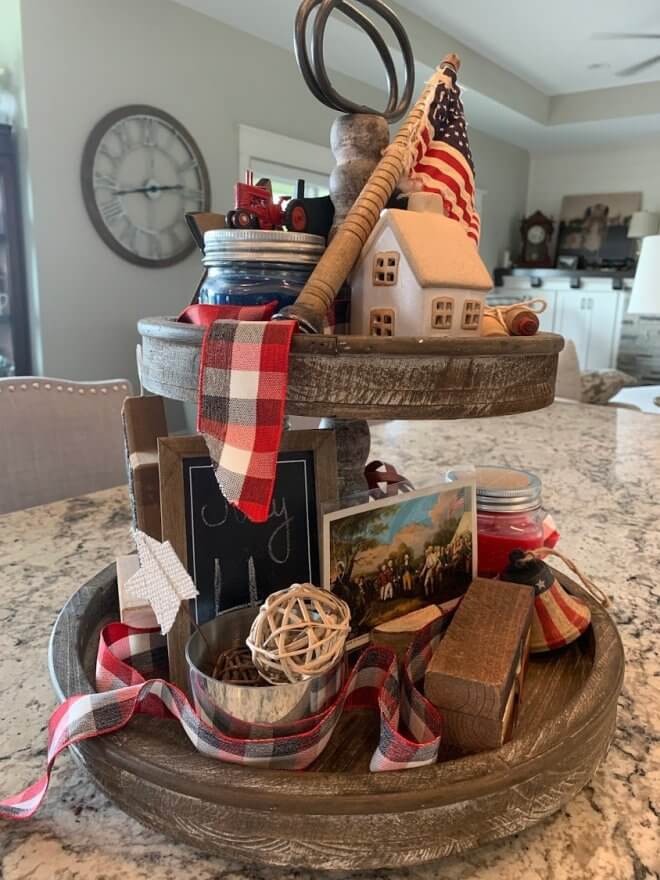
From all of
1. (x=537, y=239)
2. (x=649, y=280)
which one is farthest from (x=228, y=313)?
(x=537, y=239)

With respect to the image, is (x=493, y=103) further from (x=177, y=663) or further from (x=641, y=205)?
(x=177, y=663)

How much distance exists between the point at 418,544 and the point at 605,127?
5.48 m

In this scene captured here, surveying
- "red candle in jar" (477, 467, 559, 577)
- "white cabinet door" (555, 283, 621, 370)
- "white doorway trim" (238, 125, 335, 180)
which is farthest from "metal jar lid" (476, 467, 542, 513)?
"white cabinet door" (555, 283, 621, 370)

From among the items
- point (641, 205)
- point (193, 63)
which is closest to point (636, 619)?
point (193, 63)

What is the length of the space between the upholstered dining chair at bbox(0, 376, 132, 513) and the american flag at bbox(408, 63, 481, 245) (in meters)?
0.93

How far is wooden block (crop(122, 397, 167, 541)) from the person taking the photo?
1.73 ft

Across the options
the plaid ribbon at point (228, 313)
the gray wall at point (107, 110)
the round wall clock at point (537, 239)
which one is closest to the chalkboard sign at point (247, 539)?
the plaid ribbon at point (228, 313)

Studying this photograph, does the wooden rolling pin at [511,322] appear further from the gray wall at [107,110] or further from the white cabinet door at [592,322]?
the white cabinet door at [592,322]

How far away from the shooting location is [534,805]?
42cm

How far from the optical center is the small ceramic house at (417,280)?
491 millimetres

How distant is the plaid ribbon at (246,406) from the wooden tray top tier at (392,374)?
0.07 ft

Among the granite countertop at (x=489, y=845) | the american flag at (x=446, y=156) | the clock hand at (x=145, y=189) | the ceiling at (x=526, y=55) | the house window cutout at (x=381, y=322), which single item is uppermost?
the ceiling at (x=526, y=55)

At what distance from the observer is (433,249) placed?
50cm

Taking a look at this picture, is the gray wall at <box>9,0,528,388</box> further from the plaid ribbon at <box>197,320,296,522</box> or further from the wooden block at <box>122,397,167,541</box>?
the plaid ribbon at <box>197,320,296,522</box>
